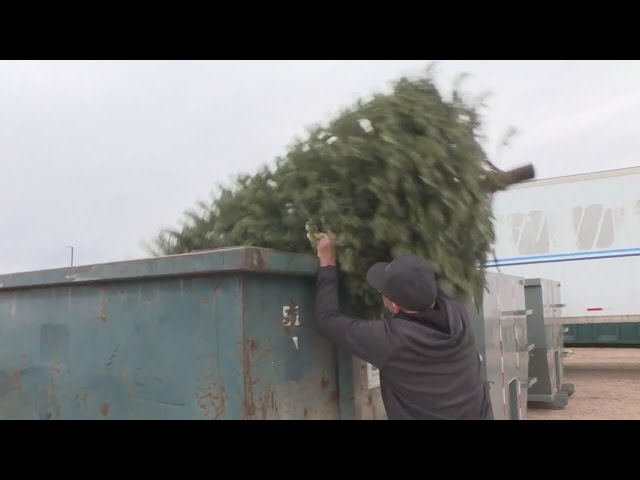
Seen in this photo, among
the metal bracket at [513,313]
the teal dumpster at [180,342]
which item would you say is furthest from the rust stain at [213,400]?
the metal bracket at [513,313]

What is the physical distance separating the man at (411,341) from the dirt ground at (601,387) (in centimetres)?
636

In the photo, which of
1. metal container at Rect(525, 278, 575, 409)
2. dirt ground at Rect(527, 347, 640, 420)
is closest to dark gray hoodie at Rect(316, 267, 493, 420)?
metal container at Rect(525, 278, 575, 409)

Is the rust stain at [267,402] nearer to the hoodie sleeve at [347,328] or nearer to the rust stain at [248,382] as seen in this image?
the rust stain at [248,382]

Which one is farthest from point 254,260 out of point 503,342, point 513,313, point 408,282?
point 513,313

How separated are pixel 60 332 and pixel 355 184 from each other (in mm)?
1524

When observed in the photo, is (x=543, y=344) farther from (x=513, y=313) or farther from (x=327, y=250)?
(x=327, y=250)

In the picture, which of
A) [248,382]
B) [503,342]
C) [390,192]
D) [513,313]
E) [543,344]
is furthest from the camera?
[543,344]

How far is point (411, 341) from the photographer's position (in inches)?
78.4

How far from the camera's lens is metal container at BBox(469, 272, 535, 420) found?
12.5ft

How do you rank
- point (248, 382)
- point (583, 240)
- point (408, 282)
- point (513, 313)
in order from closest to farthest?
point (248, 382) → point (408, 282) → point (513, 313) → point (583, 240)

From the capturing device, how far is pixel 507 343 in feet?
15.2

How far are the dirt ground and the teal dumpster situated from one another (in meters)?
6.67

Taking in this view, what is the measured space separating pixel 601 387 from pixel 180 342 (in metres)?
10.5

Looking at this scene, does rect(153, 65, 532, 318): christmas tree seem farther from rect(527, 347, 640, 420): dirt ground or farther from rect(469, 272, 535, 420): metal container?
rect(527, 347, 640, 420): dirt ground
